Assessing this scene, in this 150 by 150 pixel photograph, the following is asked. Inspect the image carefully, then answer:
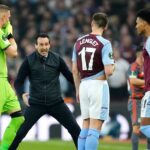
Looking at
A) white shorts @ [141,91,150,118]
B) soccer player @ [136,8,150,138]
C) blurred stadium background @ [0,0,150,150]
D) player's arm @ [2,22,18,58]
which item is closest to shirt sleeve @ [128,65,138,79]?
player's arm @ [2,22,18,58]

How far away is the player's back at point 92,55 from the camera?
43.4 ft

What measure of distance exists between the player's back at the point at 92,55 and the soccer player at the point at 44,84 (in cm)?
92

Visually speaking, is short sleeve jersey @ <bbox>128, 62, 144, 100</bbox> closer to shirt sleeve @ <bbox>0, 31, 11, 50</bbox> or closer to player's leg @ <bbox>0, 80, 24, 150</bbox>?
player's leg @ <bbox>0, 80, 24, 150</bbox>

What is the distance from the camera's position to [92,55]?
13.3 meters

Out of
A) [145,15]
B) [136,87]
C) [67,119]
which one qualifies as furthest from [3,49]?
[136,87]

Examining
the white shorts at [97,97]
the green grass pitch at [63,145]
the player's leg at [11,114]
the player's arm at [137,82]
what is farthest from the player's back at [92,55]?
the green grass pitch at [63,145]

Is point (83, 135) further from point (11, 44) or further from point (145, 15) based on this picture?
point (145, 15)

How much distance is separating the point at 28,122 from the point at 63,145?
16.7 ft

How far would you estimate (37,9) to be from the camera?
2664cm

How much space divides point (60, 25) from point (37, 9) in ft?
5.66

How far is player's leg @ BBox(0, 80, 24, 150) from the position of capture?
43.8 feet

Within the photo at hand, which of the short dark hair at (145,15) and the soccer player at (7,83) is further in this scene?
the soccer player at (7,83)

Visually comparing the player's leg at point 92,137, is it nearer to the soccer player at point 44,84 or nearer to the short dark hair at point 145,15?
the soccer player at point 44,84

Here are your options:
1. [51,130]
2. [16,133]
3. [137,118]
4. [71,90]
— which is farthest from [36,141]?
[16,133]
